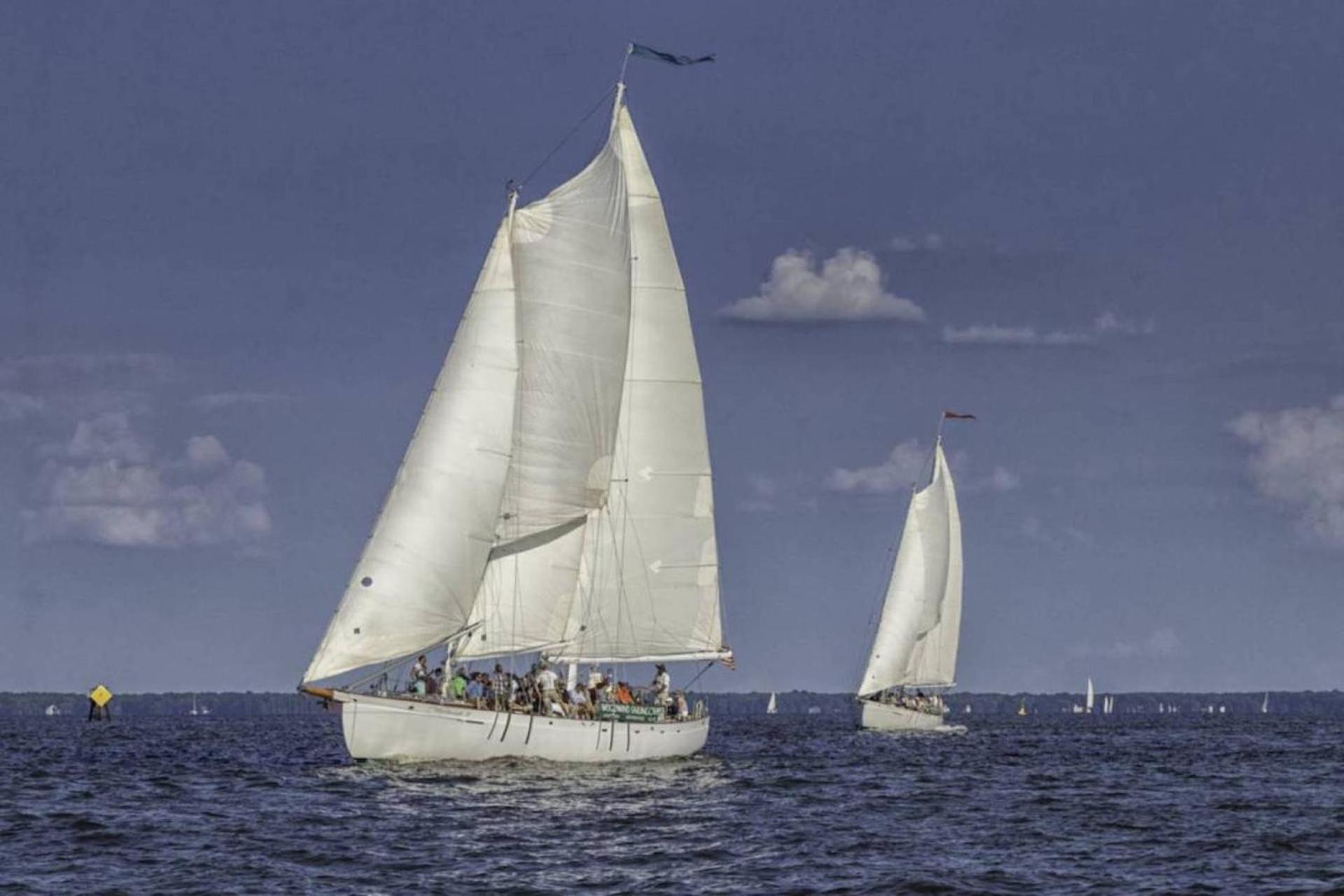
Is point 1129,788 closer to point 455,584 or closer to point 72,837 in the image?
point 455,584

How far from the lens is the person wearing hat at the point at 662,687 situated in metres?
68.0

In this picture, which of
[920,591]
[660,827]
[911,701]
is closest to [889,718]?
[911,701]

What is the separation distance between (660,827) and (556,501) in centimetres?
1911

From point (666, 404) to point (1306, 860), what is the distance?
30677 millimetres

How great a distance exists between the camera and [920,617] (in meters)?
126

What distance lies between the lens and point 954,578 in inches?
5143

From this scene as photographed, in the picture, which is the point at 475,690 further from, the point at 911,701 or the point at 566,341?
the point at 911,701

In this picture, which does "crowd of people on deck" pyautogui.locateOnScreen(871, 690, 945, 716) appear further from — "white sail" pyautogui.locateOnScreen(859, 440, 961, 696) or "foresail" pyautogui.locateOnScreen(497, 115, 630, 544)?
"foresail" pyautogui.locateOnScreen(497, 115, 630, 544)

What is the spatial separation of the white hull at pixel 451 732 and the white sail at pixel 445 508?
5.82 feet

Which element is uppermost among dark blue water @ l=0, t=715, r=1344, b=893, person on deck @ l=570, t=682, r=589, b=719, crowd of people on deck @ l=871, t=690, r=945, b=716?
crowd of people on deck @ l=871, t=690, r=945, b=716

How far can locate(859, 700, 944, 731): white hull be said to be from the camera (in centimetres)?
12675

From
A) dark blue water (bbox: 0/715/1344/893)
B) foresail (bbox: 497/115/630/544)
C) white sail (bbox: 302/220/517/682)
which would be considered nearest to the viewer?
dark blue water (bbox: 0/715/1344/893)

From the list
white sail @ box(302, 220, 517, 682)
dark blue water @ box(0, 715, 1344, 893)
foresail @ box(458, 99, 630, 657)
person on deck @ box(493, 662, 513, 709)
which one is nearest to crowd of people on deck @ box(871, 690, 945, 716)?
dark blue water @ box(0, 715, 1344, 893)

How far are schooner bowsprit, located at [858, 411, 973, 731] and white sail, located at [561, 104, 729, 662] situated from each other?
55347mm
